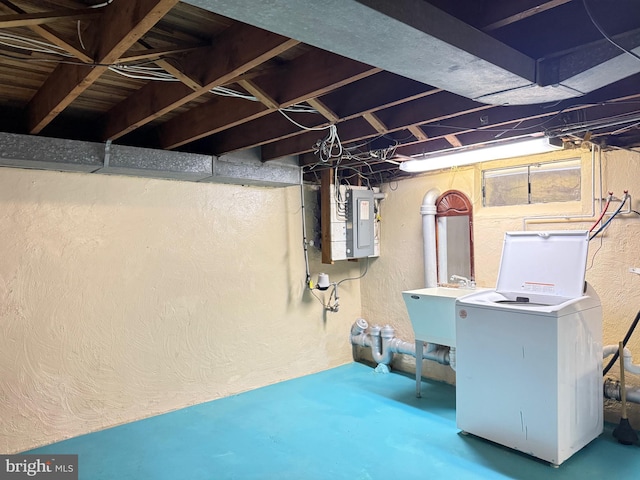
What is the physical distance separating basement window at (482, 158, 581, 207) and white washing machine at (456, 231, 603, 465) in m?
0.45

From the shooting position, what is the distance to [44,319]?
3115 mm

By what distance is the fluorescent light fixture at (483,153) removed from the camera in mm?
2878

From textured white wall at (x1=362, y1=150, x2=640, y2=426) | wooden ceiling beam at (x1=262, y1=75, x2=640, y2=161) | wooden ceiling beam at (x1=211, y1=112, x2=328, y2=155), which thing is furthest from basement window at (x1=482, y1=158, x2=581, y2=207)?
wooden ceiling beam at (x1=211, y1=112, x2=328, y2=155)

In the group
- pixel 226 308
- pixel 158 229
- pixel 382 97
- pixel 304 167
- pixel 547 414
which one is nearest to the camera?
pixel 382 97

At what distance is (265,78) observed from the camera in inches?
93.0

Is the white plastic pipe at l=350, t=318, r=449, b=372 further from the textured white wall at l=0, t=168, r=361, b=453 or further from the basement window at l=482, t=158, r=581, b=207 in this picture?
the basement window at l=482, t=158, r=581, b=207

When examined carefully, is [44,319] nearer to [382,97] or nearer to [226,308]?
[226,308]

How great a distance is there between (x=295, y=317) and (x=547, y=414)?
2.48 meters

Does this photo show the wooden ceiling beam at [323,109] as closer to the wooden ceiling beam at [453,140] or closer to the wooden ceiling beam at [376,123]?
the wooden ceiling beam at [376,123]

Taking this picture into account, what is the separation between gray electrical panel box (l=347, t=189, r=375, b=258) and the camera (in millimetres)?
4475

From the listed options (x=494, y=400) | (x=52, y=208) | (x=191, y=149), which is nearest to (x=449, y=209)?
(x=494, y=400)

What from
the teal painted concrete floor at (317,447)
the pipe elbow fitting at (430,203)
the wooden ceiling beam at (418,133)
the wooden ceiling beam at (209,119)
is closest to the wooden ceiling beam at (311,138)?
the wooden ceiling beam at (418,133)

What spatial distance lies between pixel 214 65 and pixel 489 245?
2.89m

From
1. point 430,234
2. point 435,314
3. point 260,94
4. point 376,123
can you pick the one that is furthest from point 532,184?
point 260,94
